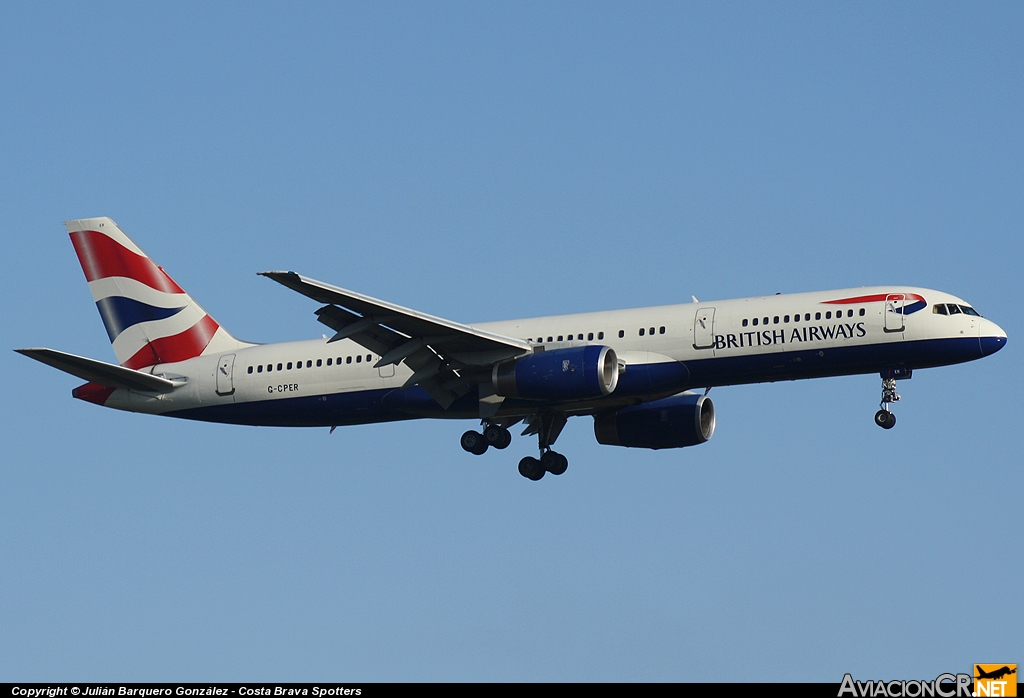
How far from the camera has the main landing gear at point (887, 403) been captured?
44.0 m

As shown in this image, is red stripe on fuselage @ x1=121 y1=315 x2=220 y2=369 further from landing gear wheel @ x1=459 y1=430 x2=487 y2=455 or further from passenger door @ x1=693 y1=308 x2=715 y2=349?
passenger door @ x1=693 y1=308 x2=715 y2=349

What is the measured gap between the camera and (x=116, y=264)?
53.5 m

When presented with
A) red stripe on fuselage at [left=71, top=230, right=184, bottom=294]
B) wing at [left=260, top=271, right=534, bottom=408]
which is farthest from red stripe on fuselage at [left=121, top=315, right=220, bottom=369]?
wing at [left=260, top=271, right=534, bottom=408]

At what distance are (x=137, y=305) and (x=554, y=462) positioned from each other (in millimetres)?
15521

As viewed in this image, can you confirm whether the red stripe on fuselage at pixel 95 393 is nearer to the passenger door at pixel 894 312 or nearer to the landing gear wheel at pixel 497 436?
the landing gear wheel at pixel 497 436

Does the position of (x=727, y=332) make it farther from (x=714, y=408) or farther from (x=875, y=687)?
(x=875, y=687)

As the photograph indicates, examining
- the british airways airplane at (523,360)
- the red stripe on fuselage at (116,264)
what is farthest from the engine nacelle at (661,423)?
the red stripe on fuselage at (116,264)

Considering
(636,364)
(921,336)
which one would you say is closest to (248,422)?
(636,364)

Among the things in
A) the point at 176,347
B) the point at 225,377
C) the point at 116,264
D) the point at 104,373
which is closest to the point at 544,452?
the point at 225,377

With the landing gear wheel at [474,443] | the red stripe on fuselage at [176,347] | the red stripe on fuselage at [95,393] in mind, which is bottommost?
the landing gear wheel at [474,443]

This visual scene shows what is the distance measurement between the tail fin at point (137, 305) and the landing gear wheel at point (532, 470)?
10441 millimetres

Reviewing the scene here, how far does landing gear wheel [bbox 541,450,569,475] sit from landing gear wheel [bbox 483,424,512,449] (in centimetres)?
235

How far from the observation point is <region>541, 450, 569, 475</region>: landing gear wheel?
49469 millimetres

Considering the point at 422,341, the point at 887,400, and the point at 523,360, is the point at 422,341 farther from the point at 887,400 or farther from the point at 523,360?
the point at 887,400
